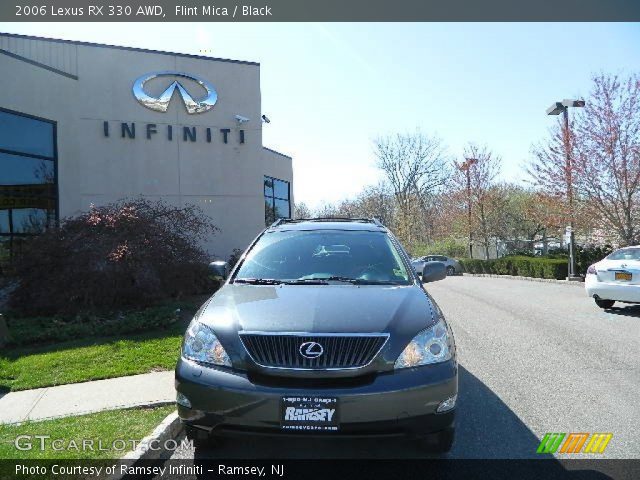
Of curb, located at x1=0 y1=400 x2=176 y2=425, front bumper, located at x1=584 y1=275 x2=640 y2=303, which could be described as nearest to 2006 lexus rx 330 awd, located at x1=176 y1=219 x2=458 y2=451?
curb, located at x1=0 y1=400 x2=176 y2=425

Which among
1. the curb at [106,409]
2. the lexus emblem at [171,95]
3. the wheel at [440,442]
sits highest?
the lexus emblem at [171,95]

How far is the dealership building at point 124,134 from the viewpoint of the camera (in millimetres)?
13336

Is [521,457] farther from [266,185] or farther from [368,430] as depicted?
[266,185]

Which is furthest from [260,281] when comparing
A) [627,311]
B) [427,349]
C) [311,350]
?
[627,311]

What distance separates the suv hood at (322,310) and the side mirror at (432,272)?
43.2 inches

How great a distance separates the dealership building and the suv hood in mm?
11847

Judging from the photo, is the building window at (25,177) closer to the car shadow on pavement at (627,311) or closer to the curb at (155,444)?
the curb at (155,444)

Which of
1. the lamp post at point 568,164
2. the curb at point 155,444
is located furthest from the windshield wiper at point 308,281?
the lamp post at point 568,164

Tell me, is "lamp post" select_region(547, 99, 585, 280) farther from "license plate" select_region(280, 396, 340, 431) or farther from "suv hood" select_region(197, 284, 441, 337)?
"license plate" select_region(280, 396, 340, 431)

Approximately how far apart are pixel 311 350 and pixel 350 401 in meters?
0.38

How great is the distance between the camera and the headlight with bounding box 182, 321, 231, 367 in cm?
307

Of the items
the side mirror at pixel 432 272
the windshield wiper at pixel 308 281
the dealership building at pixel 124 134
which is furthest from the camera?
the dealership building at pixel 124 134

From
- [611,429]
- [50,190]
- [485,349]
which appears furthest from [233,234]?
[611,429]

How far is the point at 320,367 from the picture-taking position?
2.91 metres
